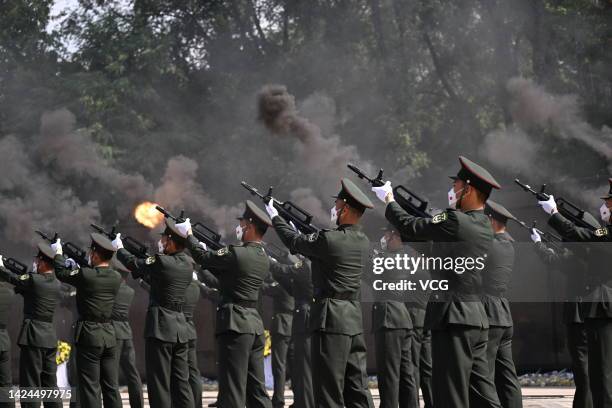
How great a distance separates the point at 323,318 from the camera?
29.7 feet

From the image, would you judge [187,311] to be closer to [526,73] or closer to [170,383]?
[170,383]

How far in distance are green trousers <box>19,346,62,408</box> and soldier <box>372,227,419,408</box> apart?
3.71 m

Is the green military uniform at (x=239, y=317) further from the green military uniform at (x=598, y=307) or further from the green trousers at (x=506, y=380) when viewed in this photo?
the green military uniform at (x=598, y=307)

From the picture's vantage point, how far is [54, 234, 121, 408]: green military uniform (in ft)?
35.6

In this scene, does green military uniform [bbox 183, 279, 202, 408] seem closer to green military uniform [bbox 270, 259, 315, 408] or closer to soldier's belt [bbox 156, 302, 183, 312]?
soldier's belt [bbox 156, 302, 183, 312]

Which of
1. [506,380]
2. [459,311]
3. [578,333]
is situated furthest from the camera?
[578,333]

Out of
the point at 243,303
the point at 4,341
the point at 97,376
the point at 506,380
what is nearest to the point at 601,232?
the point at 506,380

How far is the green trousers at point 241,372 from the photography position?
1038cm

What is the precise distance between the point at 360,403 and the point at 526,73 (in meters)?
19.8

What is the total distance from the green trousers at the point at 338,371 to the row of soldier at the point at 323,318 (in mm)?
12

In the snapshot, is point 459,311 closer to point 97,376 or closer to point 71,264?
point 97,376

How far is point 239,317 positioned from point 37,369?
9.70ft

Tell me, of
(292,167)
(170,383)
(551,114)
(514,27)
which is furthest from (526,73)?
(170,383)

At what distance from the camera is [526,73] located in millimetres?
27500
